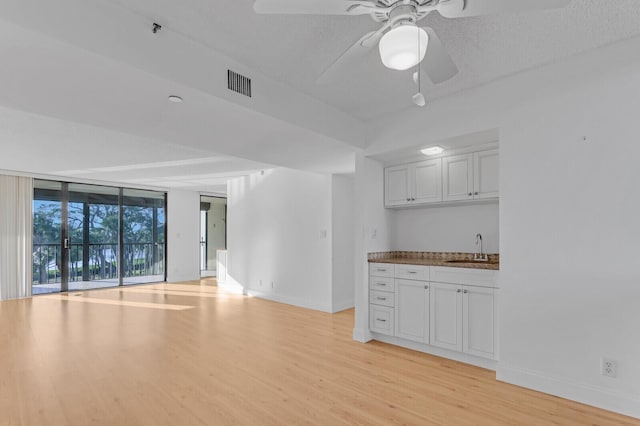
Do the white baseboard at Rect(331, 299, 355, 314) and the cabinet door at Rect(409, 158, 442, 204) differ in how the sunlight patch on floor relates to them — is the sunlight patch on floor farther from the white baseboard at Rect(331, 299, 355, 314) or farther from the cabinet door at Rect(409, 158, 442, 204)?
the cabinet door at Rect(409, 158, 442, 204)

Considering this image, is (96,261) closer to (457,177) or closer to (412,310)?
(412,310)

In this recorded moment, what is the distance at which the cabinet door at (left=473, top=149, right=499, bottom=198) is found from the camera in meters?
3.29

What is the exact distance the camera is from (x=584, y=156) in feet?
8.30

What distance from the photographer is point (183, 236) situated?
879 centimetres

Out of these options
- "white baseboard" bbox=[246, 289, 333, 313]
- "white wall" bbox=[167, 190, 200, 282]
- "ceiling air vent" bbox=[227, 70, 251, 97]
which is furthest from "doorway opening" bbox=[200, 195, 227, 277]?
"ceiling air vent" bbox=[227, 70, 251, 97]

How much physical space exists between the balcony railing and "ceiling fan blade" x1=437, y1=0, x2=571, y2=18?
8383 mm

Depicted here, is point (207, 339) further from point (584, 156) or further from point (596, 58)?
point (596, 58)

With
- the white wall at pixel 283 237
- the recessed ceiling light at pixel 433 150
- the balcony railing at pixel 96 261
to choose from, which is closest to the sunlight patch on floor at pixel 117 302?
the balcony railing at pixel 96 261

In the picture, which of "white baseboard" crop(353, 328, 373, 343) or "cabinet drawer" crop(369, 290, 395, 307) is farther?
"white baseboard" crop(353, 328, 373, 343)

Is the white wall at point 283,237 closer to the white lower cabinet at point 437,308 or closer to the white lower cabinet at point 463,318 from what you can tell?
the white lower cabinet at point 437,308

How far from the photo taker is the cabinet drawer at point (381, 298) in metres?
3.74

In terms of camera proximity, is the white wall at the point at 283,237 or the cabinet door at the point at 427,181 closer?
the cabinet door at the point at 427,181

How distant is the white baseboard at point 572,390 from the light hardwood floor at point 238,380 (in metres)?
0.07

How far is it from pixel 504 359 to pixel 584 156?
5.85ft
